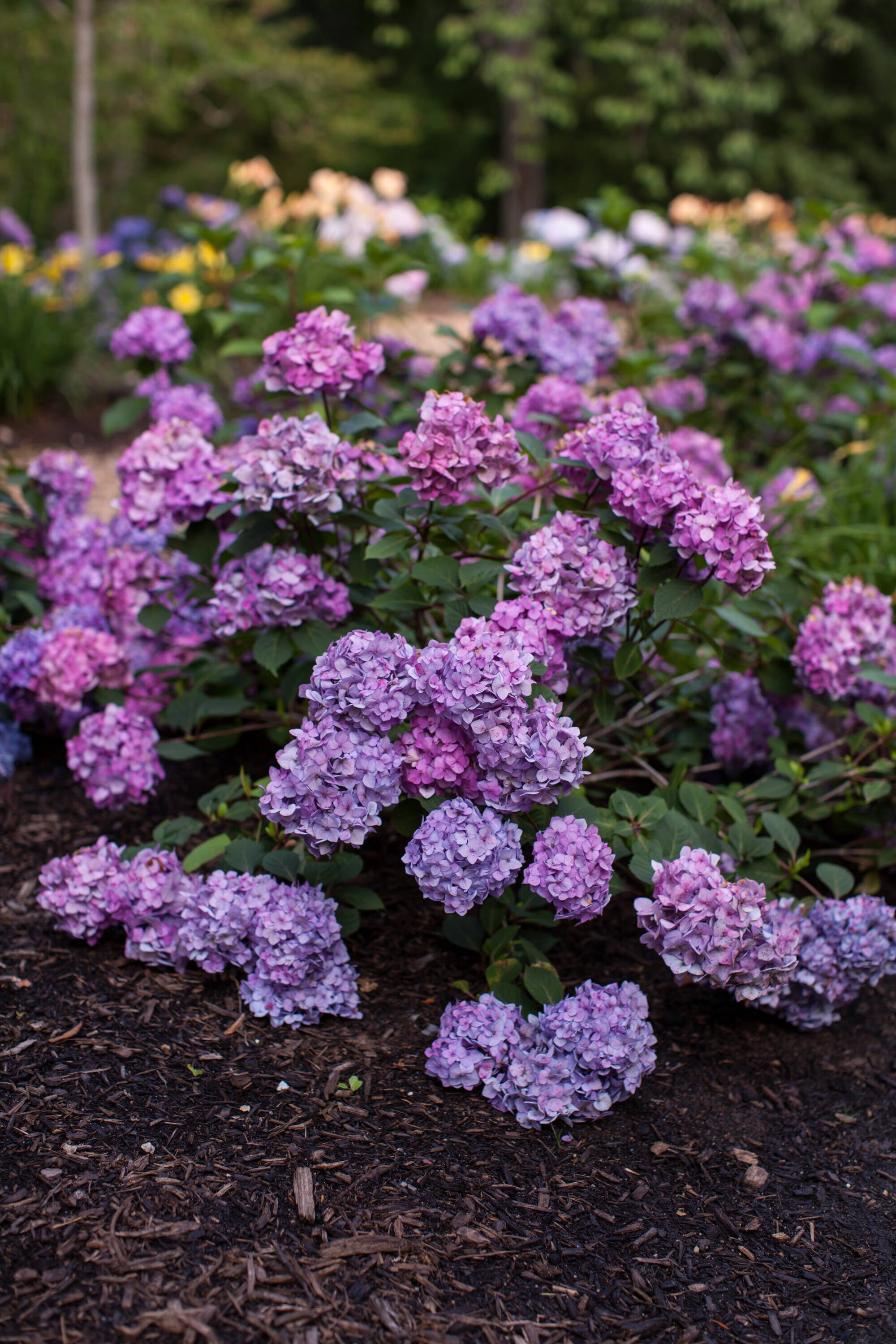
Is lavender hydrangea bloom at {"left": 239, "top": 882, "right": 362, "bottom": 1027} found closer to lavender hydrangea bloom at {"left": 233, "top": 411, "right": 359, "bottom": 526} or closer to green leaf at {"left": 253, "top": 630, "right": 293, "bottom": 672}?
green leaf at {"left": 253, "top": 630, "right": 293, "bottom": 672}

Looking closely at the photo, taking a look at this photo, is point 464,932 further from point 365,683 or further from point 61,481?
point 61,481

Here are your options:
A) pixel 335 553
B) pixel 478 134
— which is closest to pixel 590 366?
pixel 335 553

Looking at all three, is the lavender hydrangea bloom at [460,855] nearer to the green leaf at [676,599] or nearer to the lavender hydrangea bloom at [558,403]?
the green leaf at [676,599]

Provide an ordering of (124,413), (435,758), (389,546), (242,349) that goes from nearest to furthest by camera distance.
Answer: (435,758)
(389,546)
(124,413)
(242,349)

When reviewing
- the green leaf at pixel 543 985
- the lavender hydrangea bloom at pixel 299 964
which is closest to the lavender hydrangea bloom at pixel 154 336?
the lavender hydrangea bloom at pixel 299 964

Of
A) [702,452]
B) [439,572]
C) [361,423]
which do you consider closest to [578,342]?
[702,452]

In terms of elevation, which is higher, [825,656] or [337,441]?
[337,441]

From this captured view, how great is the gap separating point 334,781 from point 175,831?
0.55 metres

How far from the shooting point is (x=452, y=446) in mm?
1798

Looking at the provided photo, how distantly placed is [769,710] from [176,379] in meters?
1.69

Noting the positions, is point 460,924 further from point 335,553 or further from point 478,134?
point 478,134

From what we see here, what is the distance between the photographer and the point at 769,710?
245 centimetres

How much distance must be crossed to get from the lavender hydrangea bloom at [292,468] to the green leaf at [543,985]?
0.85 meters

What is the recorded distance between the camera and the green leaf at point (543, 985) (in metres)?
1.80
